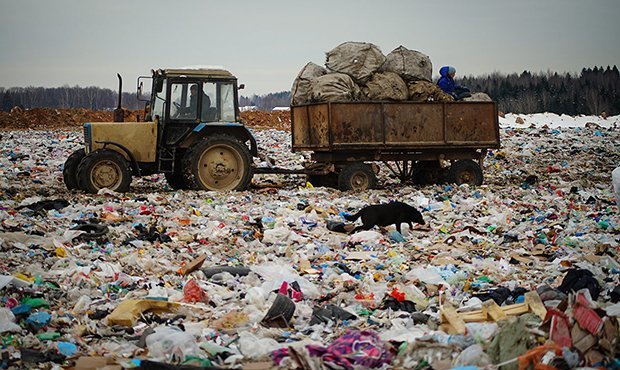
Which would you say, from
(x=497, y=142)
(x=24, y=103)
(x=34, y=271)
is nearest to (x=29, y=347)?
(x=34, y=271)

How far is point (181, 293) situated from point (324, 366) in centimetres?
194

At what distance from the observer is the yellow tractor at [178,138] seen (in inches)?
401

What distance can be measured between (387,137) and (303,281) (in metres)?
6.20

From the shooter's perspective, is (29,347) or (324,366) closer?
(324,366)

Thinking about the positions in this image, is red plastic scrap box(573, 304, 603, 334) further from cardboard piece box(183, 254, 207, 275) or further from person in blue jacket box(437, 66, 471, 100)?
person in blue jacket box(437, 66, 471, 100)

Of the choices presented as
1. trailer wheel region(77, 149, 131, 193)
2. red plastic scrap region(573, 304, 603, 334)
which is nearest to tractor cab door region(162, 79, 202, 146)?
trailer wheel region(77, 149, 131, 193)

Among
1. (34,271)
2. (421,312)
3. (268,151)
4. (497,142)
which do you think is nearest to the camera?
(421,312)

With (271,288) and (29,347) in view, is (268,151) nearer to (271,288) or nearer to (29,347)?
(271,288)

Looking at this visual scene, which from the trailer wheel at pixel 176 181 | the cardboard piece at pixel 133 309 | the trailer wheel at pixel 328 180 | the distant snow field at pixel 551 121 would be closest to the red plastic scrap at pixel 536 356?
the cardboard piece at pixel 133 309

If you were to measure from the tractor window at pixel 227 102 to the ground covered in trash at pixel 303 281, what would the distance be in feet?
4.11

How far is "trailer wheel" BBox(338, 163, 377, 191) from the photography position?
11125 mm

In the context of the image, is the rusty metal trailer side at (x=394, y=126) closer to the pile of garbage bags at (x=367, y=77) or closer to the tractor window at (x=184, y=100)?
A: the pile of garbage bags at (x=367, y=77)

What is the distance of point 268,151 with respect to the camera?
1823 centimetres

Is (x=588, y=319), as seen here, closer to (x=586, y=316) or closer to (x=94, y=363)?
(x=586, y=316)
